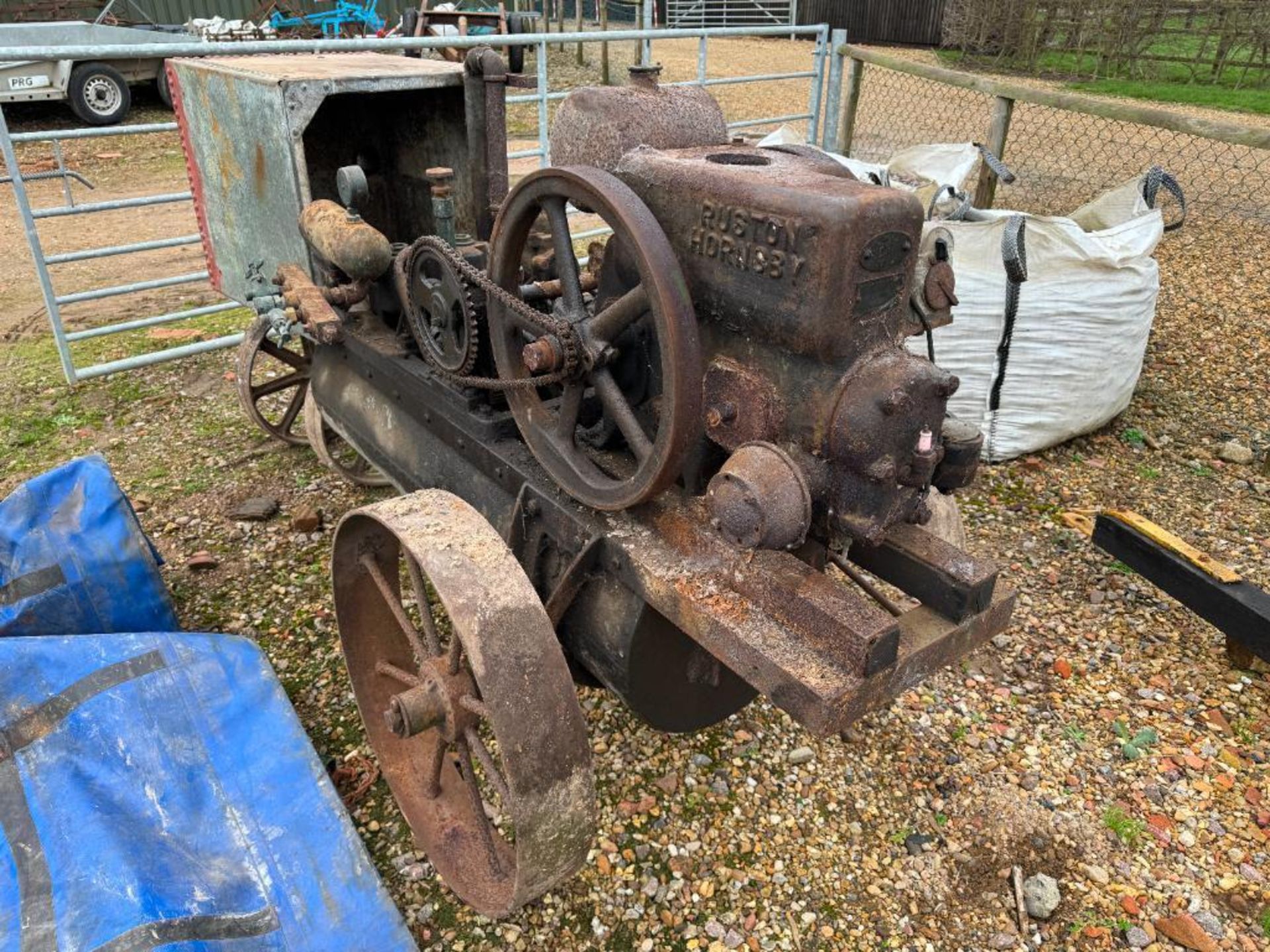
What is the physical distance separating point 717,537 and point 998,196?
723 cm

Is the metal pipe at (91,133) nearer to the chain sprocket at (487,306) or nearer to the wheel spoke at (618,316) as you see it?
the chain sprocket at (487,306)

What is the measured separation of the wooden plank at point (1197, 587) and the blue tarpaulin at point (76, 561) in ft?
10.3

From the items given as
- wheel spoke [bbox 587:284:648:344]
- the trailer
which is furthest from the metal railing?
the trailer

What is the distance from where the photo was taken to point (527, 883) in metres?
1.94

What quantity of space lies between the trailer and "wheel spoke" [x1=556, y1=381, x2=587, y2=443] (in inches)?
412

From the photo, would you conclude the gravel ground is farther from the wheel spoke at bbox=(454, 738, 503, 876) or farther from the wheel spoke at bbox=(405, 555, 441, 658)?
the wheel spoke at bbox=(405, 555, 441, 658)

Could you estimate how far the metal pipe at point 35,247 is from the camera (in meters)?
4.45

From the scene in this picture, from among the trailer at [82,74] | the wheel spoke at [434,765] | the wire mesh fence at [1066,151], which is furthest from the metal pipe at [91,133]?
the trailer at [82,74]

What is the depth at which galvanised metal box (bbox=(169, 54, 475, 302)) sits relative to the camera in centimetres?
350

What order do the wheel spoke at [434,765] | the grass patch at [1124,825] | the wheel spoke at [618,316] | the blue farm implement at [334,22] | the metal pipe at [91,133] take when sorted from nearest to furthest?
the wheel spoke at [618,316] → the wheel spoke at [434,765] → the grass patch at [1124,825] → the metal pipe at [91,133] → the blue farm implement at [334,22]

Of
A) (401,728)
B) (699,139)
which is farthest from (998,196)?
(401,728)

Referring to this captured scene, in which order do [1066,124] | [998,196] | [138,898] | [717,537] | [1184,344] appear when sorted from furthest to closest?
[1066,124] < [998,196] < [1184,344] < [717,537] < [138,898]

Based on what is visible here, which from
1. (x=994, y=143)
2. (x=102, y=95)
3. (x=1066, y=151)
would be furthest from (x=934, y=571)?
(x=102, y=95)

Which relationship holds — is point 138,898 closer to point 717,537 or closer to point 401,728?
point 401,728
